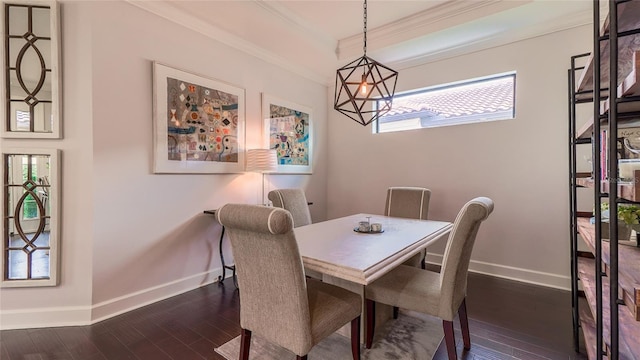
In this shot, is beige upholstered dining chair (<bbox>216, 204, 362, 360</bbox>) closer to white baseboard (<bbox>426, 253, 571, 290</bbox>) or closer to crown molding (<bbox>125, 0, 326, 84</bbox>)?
crown molding (<bbox>125, 0, 326, 84</bbox>)

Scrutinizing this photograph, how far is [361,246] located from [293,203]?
4.06 ft

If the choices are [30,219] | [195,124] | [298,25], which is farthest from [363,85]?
[30,219]

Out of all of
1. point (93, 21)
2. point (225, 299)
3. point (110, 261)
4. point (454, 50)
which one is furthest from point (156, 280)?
point (454, 50)

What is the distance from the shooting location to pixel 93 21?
87.7 inches

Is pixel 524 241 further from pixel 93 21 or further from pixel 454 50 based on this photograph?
pixel 93 21

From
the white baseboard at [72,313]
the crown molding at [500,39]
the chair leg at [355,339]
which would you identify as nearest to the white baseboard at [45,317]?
the white baseboard at [72,313]

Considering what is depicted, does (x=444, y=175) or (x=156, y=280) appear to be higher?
(x=444, y=175)

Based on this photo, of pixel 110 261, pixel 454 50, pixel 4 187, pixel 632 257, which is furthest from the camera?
pixel 454 50

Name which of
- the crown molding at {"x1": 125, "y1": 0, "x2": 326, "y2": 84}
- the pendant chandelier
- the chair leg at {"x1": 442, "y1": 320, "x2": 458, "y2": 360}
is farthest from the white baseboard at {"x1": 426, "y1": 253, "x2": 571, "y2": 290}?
the crown molding at {"x1": 125, "y1": 0, "x2": 326, "y2": 84}

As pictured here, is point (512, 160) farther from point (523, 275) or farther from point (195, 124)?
point (195, 124)

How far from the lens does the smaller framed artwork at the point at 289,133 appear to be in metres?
3.67

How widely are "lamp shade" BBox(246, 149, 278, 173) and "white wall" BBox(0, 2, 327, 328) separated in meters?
0.51

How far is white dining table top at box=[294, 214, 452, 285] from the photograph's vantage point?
1425 mm

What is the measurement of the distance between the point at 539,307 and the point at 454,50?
2820mm
